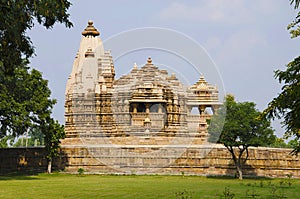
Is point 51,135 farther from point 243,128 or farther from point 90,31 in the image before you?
point 90,31

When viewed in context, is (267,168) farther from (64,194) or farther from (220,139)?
(64,194)

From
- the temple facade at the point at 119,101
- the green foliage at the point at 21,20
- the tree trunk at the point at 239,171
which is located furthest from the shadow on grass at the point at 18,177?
the green foliage at the point at 21,20

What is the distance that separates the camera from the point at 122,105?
50875 millimetres

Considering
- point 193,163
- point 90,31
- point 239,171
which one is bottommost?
point 239,171

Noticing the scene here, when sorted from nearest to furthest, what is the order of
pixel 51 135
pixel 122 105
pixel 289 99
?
pixel 289 99, pixel 51 135, pixel 122 105

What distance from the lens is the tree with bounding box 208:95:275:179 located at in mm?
34312

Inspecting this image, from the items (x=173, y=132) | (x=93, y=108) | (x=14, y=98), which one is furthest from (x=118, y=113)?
Answer: (x=14, y=98)

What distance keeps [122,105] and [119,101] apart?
494mm

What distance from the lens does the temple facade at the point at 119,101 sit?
49.4 m

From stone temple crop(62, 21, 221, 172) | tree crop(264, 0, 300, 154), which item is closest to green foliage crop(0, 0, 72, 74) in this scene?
tree crop(264, 0, 300, 154)

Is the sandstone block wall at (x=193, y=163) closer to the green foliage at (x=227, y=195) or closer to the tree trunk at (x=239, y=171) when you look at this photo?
the tree trunk at (x=239, y=171)

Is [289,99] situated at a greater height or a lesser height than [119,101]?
lesser

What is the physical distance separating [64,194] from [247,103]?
18.3 metres

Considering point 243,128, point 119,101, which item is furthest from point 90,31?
point 243,128
